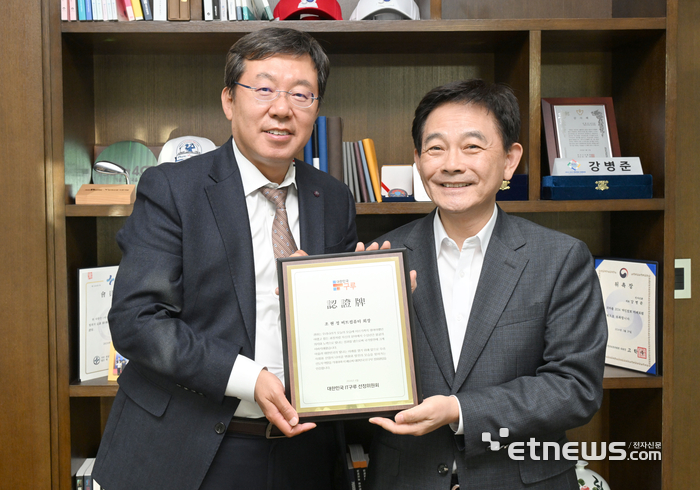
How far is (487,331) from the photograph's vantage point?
4.09 ft

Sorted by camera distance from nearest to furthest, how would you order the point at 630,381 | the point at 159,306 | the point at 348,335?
the point at 348,335, the point at 159,306, the point at 630,381

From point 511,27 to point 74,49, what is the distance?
1.69m

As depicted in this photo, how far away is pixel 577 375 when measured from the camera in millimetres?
1229

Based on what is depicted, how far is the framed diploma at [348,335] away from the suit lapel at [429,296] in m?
0.12

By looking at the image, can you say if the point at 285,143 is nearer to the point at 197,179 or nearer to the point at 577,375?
the point at 197,179

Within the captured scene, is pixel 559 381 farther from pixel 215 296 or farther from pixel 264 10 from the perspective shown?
pixel 264 10

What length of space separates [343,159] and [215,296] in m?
0.92

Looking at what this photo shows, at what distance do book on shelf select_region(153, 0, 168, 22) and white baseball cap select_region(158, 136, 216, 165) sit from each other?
45cm

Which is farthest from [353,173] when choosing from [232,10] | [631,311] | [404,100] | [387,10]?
[631,311]

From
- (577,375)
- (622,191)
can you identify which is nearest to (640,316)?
(622,191)

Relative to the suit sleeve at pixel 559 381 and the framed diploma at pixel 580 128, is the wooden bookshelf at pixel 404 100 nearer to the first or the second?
the framed diploma at pixel 580 128

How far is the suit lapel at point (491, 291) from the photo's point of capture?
1247 millimetres

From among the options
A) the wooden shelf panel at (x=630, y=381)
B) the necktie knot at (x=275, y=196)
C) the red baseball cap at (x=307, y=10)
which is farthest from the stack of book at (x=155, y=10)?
the wooden shelf panel at (x=630, y=381)

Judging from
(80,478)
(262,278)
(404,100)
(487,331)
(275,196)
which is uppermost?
(404,100)
